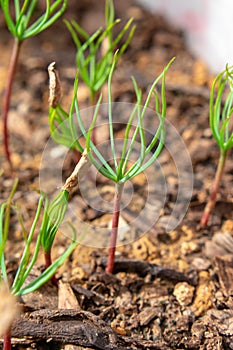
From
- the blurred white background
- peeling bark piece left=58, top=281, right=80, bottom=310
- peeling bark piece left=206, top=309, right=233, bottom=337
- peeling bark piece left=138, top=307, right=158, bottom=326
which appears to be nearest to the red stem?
peeling bark piece left=58, top=281, right=80, bottom=310

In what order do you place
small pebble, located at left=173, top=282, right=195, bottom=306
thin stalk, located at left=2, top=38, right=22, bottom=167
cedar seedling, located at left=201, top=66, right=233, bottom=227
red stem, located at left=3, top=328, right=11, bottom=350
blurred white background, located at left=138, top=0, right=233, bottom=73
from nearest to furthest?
red stem, located at left=3, top=328, right=11, bottom=350 → cedar seedling, located at left=201, top=66, right=233, bottom=227 → small pebble, located at left=173, top=282, right=195, bottom=306 → thin stalk, located at left=2, top=38, right=22, bottom=167 → blurred white background, located at left=138, top=0, right=233, bottom=73

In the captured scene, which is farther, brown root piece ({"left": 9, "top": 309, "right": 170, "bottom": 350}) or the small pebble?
the small pebble

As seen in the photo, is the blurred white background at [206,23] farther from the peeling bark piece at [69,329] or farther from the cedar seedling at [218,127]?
the peeling bark piece at [69,329]

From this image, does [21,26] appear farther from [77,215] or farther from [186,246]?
[186,246]

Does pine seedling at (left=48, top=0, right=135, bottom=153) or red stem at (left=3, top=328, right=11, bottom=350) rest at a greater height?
pine seedling at (left=48, top=0, right=135, bottom=153)

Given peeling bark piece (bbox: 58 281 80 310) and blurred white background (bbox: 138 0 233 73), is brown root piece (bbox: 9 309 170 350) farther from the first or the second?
blurred white background (bbox: 138 0 233 73)

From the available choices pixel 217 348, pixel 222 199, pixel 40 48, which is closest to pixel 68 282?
pixel 217 348

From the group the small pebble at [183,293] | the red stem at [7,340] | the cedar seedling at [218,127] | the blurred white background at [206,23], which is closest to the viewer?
the red stem at [7,340]

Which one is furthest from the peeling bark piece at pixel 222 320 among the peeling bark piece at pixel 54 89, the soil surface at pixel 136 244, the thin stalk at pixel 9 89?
the thin stalk at pixel 9 89
